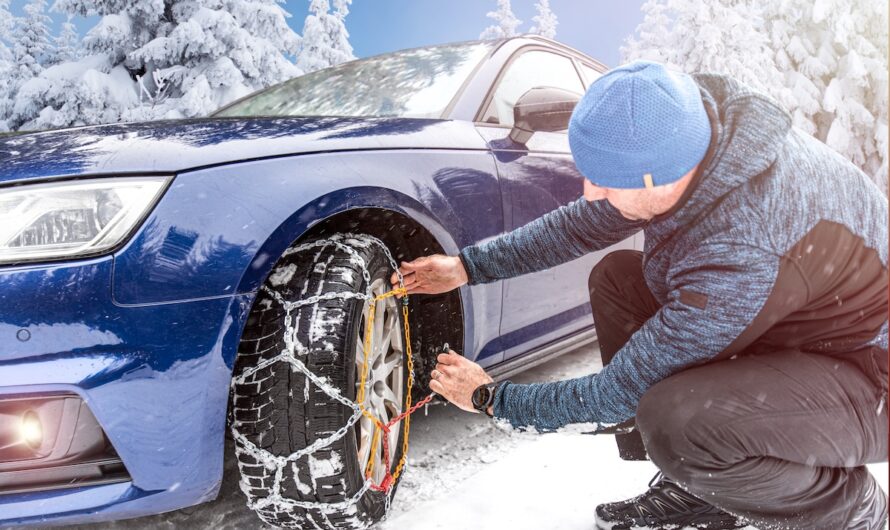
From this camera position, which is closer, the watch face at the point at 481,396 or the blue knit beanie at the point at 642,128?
the blue knit beanie at the point at 642,128

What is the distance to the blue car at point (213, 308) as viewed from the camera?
124 centimetres

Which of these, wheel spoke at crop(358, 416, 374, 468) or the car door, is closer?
wheel spoke at crop(358, 416, 374, 468)

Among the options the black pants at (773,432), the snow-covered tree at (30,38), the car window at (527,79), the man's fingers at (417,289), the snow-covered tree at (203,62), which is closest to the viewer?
the black pants at (773,432)

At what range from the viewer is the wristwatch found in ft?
4.94

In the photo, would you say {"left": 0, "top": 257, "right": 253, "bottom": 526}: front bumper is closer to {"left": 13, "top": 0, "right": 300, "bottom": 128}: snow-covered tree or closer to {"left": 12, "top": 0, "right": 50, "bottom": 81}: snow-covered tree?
{"left": 13, "top": 0, "right": 300, "bottom": 128}: snow-covered tree

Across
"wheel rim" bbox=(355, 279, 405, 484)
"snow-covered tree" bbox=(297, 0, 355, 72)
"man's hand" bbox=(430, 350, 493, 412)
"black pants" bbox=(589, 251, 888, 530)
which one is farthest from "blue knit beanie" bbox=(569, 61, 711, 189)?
"snow-covered tree" bbox=(297, 0, 355, 72)

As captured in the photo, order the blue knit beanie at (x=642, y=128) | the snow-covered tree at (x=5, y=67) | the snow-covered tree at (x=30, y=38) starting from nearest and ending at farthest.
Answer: the blue knit beanie at (x=642, y=128)
the snow-covered tree at (x=5, y=67)
the snow-covered tree at (x=30, y=38)

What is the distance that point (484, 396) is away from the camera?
4.97ft

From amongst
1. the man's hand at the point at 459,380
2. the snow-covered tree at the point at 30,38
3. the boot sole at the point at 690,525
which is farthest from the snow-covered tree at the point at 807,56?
the snow-covered tree at the point at 30,38

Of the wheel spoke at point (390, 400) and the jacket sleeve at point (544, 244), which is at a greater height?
the jacket sleeve at point (544, 244)

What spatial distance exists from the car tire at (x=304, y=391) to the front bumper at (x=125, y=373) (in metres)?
0.09

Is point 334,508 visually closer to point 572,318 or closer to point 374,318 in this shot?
point 374,318

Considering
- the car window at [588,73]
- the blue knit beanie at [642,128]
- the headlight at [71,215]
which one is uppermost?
the blue knit beanie at [642,128]

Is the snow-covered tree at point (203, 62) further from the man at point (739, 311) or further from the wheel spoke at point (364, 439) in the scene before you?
the man at point (739, 311)
